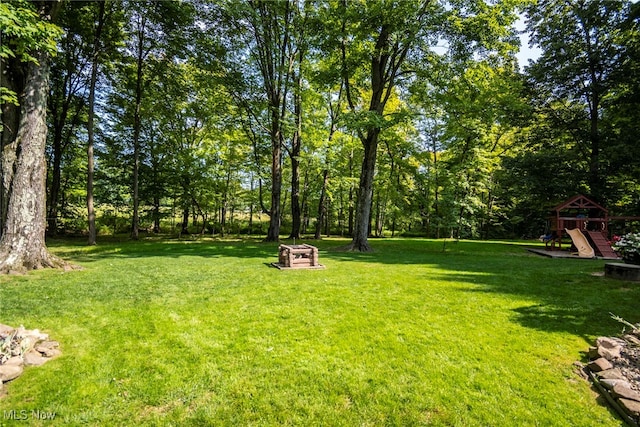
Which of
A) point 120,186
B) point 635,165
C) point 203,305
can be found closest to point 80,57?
point 120,186

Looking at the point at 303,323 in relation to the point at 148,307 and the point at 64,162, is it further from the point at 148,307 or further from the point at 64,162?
the point at 64,162

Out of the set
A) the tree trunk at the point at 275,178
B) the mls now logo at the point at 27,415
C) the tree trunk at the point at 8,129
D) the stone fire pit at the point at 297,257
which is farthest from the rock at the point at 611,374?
the tree trunk at the point at 275,178

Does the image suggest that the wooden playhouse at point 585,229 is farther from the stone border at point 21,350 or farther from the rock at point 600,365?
the stone border at point 21,350

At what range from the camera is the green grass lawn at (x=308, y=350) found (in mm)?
2590

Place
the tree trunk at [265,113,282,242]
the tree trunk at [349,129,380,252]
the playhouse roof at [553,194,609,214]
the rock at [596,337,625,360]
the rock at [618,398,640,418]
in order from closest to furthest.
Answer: the rock at [618,398,640,418]
the rock at [596,337,625,360]
the tree trunk at [349,129,380,252]
the playhouse roof at [553,194,609,214]
the tree trunk at [265,113,282,242]

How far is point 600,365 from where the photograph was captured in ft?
10.4

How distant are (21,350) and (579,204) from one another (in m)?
19.1

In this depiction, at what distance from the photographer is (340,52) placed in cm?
1333

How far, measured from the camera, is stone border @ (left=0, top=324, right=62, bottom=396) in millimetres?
2916

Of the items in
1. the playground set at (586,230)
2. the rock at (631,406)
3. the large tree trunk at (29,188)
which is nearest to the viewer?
the rock at (631,406)

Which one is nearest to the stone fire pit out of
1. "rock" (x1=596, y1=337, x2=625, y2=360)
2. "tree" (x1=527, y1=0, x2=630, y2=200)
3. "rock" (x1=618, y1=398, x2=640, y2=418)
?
"rock" (x1=596, y1=337, x2=625, y2=360)

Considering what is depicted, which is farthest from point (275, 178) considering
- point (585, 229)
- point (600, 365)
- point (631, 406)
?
point (585, 229)

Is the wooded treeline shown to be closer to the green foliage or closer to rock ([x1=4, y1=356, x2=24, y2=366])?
the green foliage

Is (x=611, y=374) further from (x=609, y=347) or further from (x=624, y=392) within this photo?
(x=609, y=347)
